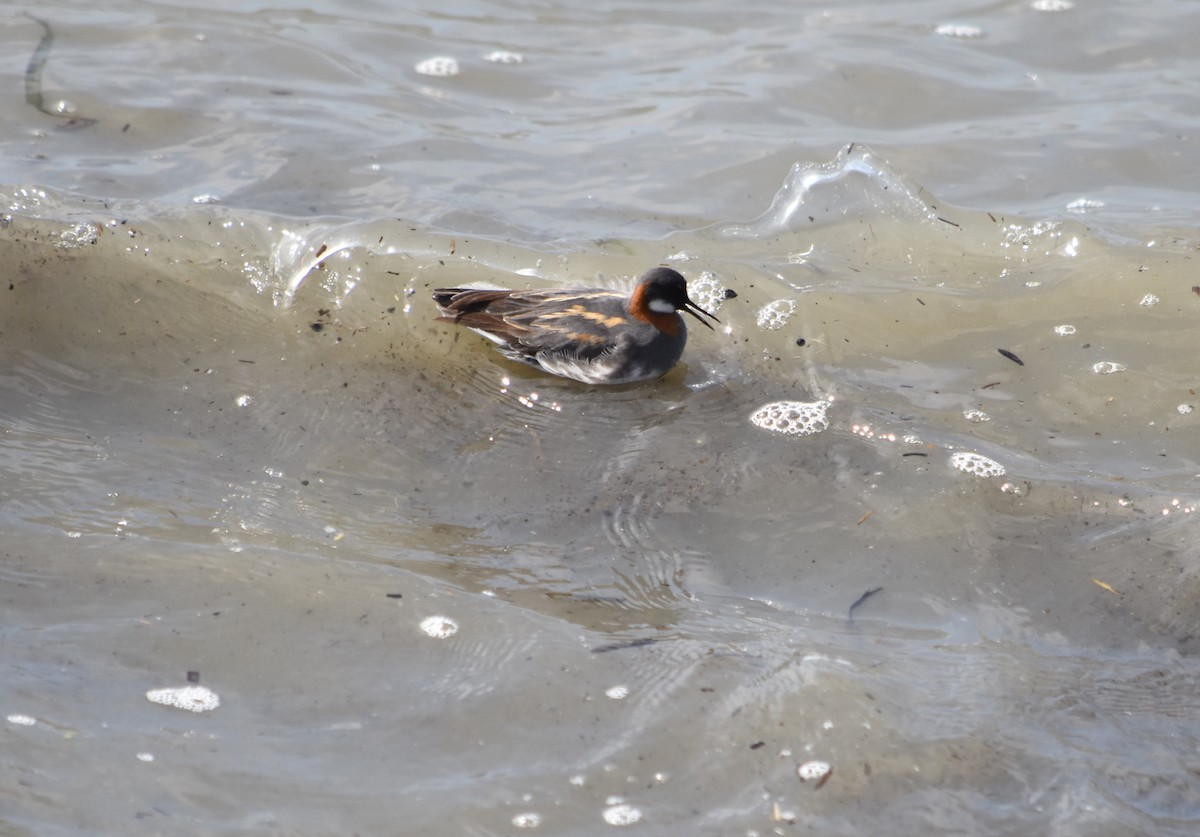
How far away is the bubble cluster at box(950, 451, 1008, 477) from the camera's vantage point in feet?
16.4

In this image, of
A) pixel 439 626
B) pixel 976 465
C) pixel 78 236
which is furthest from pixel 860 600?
pixel 78 236

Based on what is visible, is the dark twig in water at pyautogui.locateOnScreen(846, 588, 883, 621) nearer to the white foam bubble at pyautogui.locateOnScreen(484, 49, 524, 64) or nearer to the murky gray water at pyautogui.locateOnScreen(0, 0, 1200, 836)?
the murky gray water at pyautogui.locateOnScreen(0, 0, 1200, 836)

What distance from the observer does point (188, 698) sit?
372 cm

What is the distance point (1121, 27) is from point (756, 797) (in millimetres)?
8218

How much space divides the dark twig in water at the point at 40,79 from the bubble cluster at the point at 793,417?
517 cm

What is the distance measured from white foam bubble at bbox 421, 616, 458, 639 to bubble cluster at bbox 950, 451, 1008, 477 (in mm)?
2309

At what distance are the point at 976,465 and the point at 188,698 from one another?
3279mm

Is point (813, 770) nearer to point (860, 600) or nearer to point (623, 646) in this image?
point (623, 646)

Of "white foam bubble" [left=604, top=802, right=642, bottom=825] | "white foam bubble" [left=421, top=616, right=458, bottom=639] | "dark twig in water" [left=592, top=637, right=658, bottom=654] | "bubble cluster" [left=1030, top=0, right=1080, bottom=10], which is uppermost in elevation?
"bubble cluster" [left=1030, top=0, right=1080, bottom=10]

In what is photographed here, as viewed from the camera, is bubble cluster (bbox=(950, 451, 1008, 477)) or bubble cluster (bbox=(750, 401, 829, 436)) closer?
bubble cluster (bbox=(950, 451, 1008, 477))

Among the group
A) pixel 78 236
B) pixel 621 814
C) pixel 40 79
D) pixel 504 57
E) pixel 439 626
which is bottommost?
pixel 621 814

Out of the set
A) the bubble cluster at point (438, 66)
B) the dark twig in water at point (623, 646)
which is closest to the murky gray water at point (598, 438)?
the dark twig in water at point (623, 646)

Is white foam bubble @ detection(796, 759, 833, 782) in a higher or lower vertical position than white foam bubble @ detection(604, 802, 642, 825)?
higher

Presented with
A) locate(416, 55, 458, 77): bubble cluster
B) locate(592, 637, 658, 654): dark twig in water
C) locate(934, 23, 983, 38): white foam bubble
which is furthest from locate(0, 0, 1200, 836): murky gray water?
locate(934, 23, 983, 38): white foam bubble
